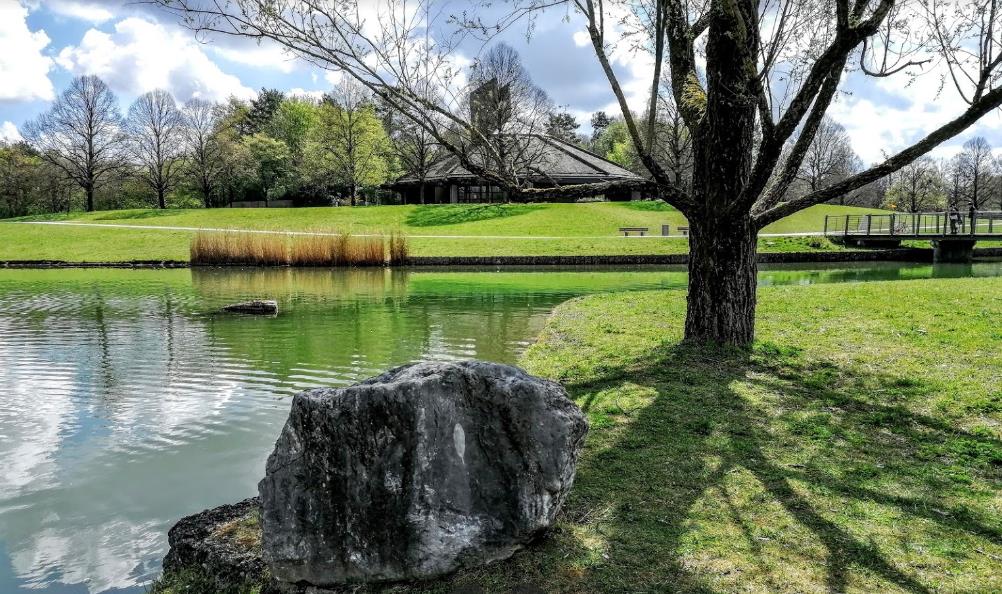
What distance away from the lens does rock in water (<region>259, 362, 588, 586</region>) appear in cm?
359

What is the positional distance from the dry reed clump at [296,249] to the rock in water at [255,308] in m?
12.9

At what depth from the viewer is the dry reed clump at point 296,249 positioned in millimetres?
28922

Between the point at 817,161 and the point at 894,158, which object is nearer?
the point at 894,158

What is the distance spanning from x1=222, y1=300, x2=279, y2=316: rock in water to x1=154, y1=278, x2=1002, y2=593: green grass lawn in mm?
8959

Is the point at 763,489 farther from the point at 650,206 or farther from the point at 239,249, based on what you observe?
the point at 650,206

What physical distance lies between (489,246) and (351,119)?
2881 cm

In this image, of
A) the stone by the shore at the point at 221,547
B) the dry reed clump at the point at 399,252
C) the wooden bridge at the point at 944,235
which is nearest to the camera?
the stone by the shore at the point at 221,547

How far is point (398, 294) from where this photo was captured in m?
19.9

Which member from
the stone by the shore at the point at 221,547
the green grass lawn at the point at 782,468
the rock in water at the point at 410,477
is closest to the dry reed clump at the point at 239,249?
the green grass lawn at the point at 782,468

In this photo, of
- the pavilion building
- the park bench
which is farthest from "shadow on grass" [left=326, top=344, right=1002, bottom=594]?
the pavilion building

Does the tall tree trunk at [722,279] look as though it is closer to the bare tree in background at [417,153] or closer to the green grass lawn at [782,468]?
the green grass lawn at [782,468]

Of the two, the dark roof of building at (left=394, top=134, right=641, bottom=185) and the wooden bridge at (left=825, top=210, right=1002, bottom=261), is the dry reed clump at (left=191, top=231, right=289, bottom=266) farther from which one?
the wooden bridge at (left=825, top=210, right=1002, bottom=261)

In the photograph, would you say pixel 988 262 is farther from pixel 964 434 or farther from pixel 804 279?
pixel 964 434

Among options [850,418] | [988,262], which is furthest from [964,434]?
[988,262]
